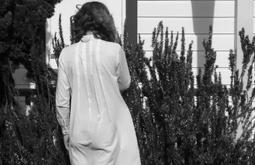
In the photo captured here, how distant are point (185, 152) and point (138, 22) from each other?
84.9 inches

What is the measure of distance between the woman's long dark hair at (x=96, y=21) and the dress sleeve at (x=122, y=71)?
151 mm

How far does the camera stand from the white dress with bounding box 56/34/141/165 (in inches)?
135

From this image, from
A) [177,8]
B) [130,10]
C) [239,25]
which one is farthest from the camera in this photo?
[177,8]

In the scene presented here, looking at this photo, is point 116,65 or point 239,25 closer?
point 116,65

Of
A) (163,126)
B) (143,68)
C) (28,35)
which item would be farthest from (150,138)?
(28,35)

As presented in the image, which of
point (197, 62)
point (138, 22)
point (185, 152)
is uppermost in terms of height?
point (138, 22)

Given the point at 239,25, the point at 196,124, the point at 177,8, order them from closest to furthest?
1. the point at 196,124
2. the point at 239,25
3. the point at 177,8

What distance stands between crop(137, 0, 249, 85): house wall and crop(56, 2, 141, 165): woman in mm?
2949

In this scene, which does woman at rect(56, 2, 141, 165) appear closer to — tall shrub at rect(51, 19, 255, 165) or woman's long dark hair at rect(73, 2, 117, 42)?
woman's long dark hair at rect(73, 2, 117, 42)

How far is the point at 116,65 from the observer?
349 cm

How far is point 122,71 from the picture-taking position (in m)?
3.55

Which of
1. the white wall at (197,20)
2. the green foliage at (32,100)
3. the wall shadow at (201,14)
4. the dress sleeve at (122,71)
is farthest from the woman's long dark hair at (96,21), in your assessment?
the wall shadow at (201,14)

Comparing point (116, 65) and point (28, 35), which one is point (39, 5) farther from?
point (116, 65)

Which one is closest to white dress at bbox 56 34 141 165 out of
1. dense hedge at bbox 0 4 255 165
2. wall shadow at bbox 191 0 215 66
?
dense hedge at bbox 0 4 255 165
